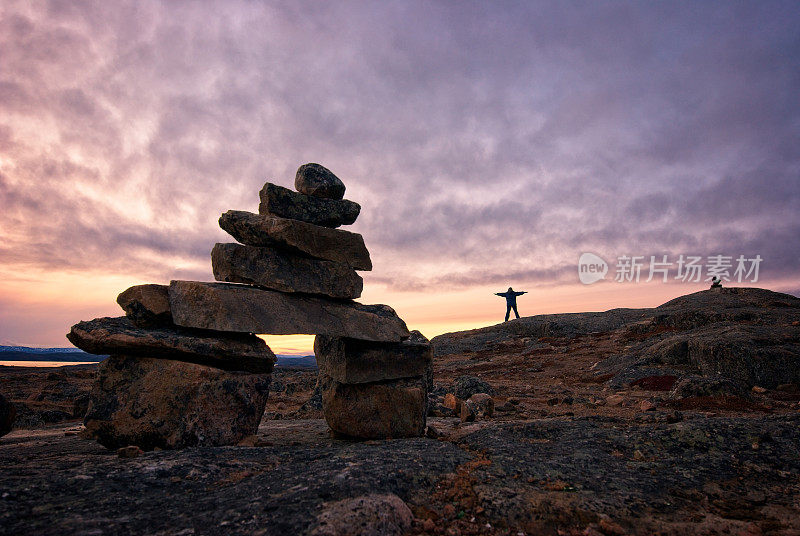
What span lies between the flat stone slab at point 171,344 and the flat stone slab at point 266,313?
1.03 feet

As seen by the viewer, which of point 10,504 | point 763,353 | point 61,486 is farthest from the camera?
point 763,353

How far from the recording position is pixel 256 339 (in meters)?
7.56

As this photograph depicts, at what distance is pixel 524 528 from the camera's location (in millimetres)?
4039

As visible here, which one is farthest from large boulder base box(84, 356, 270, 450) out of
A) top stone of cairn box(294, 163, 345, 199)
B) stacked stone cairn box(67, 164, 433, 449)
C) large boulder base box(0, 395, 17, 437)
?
top stone of cairn box(294, 163, 345, 199)

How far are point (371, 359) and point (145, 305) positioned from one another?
4.01 metres

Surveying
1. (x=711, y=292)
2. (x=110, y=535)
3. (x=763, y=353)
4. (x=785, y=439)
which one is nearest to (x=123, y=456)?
(x=110, y=535)

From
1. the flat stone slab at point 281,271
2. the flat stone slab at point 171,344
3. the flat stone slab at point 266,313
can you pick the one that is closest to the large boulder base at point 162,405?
the flat stone slab at point 171,344

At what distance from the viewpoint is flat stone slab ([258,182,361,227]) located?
7.65 m

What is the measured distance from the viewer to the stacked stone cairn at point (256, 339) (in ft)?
21.0

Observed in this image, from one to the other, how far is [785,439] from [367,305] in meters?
6.91

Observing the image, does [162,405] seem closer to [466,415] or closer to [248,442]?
[248,442]

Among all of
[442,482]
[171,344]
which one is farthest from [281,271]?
[442,482]

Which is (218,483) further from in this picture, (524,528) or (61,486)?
(524,528)

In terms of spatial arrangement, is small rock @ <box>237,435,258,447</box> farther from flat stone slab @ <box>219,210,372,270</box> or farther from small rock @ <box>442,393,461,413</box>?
small rock @ <box>442,393,461,413</box>
